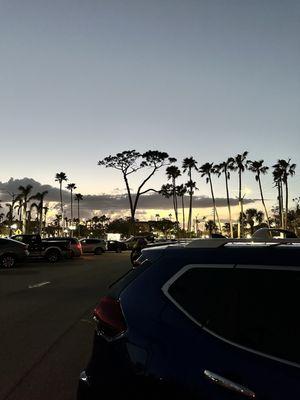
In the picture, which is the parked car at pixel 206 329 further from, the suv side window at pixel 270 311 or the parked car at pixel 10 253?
the parked car at pixel 10 253

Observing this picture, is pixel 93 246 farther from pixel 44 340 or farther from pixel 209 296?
pixel 209 296

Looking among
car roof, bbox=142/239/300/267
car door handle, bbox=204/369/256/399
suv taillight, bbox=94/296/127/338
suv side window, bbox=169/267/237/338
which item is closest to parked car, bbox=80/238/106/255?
suv taillight, bbox=94/296/127/338

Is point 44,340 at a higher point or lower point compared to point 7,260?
lower

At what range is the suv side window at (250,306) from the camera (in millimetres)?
2555

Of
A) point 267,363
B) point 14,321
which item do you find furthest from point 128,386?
point 14,321

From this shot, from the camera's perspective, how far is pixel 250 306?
8.87 ft

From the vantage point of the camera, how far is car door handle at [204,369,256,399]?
2.40 metres

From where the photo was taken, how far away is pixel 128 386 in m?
2.81

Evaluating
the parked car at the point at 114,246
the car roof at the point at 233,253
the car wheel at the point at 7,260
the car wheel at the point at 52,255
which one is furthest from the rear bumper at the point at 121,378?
the parked car at the point at 114,246

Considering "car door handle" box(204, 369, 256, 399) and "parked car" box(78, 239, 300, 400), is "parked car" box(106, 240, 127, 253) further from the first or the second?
"car door handle" box(204, 369, 256, 399)

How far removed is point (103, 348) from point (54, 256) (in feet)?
103

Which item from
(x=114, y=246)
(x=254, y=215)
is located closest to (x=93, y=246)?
(x=114, y=246)

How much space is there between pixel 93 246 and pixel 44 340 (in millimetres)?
44026

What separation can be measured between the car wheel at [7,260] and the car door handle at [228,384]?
25.5 meters
